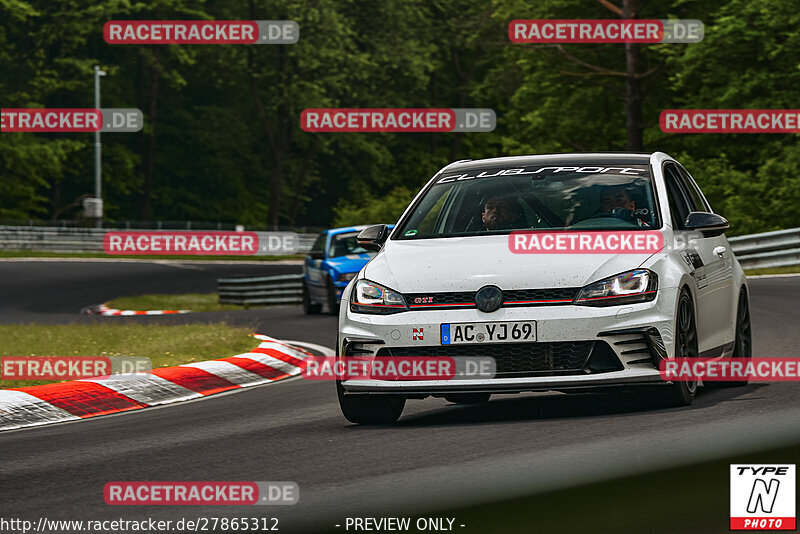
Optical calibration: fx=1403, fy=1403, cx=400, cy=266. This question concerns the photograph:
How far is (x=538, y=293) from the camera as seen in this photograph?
26.5 ft

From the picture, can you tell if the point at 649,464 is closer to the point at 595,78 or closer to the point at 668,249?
the point at 668,249

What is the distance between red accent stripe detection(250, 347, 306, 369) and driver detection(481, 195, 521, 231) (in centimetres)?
555

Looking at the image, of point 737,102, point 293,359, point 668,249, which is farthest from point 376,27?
point 668,249

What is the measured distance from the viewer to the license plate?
26.2ft

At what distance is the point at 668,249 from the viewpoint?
8648mm

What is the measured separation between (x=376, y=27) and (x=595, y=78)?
107ft

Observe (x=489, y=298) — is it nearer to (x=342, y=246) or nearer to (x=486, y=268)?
(x=486, y=268)

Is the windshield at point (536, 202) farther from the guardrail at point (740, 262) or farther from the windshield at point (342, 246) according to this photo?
the guardrail at point (740, 262)

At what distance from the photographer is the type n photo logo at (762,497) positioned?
5.22m

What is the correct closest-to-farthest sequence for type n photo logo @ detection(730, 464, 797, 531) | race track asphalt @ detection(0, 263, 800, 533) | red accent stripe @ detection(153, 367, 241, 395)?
type n photo logo @ detection(730, 464, 797, 531) < race track asphalt @ detection(0, 263, 800, 533) < red accent stripe @ detection(153, 367, 241, 395)

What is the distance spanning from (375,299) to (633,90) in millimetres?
32407

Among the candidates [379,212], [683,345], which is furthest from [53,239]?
[683,345]

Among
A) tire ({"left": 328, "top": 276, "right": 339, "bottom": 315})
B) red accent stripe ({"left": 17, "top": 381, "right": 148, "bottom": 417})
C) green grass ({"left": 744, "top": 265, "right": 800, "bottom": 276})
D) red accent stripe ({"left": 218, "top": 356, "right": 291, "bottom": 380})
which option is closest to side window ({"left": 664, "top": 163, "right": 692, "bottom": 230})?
red accent stripe ({"left": 17, "top": 381, "right": 148, "bottom": 417})

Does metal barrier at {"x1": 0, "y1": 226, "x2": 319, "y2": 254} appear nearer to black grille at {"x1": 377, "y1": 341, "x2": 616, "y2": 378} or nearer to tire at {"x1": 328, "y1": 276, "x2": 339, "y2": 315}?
tire at {"x1": 328, "y1": 276, "x2": 339, "y2": 315}
